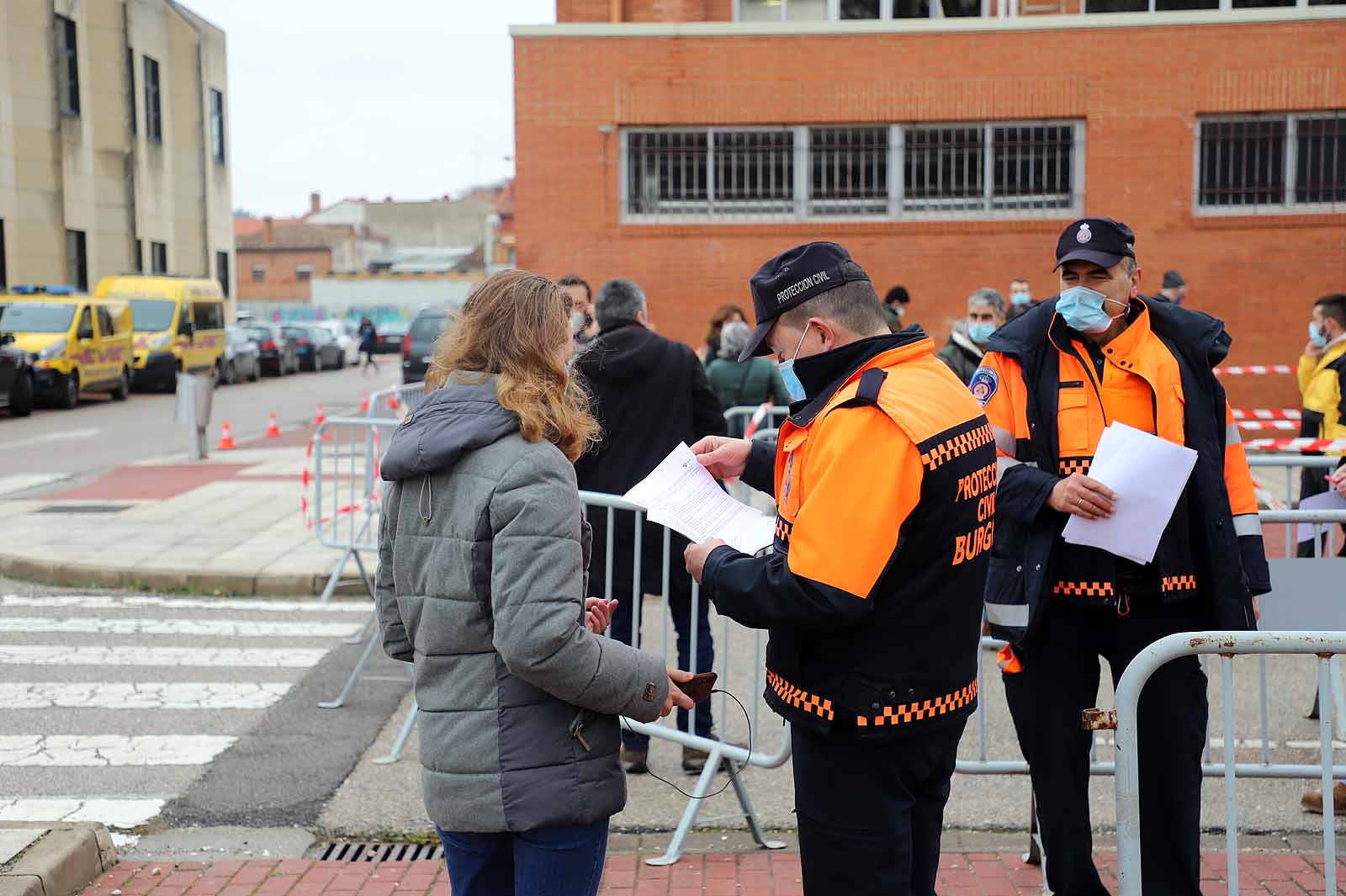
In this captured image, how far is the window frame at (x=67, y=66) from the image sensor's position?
3575 centimetres

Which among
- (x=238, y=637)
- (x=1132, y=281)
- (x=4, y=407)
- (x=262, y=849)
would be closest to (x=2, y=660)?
(x=238, y=637)

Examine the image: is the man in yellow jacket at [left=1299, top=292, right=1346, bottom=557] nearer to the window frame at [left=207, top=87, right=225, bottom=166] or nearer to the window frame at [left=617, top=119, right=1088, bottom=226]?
the window frame at [left=617, top=119, right=1088, bottom=226]

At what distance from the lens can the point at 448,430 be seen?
2.66m

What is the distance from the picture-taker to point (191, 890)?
4.40 metres

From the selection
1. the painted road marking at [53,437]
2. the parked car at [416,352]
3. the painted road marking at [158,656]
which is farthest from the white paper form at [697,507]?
the parked car at [416,352]

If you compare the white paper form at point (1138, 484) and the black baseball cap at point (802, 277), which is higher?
the black baseball cap at point (802, 277)

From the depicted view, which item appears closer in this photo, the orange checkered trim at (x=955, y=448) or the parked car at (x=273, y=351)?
the orange checkered trim at (x=955, y=448)

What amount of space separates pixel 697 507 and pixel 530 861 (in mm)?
953

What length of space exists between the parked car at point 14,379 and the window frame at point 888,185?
12022 mm

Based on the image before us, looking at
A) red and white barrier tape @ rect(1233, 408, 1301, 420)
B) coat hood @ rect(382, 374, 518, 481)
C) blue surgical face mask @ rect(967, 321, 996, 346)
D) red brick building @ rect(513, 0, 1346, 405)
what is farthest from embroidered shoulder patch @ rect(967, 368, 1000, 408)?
red brick building @ rect(513, 0, 1346, 405)

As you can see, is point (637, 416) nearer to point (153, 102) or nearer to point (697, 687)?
point (697, 687)

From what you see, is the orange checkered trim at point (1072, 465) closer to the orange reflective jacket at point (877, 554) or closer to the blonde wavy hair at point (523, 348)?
the orange reflective jacket at point (877, 554)

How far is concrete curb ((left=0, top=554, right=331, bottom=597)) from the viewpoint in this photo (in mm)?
9375

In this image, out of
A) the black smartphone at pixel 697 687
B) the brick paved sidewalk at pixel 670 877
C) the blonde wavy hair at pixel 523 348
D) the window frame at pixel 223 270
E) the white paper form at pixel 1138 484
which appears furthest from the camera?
the window frame at pixel 223 270
